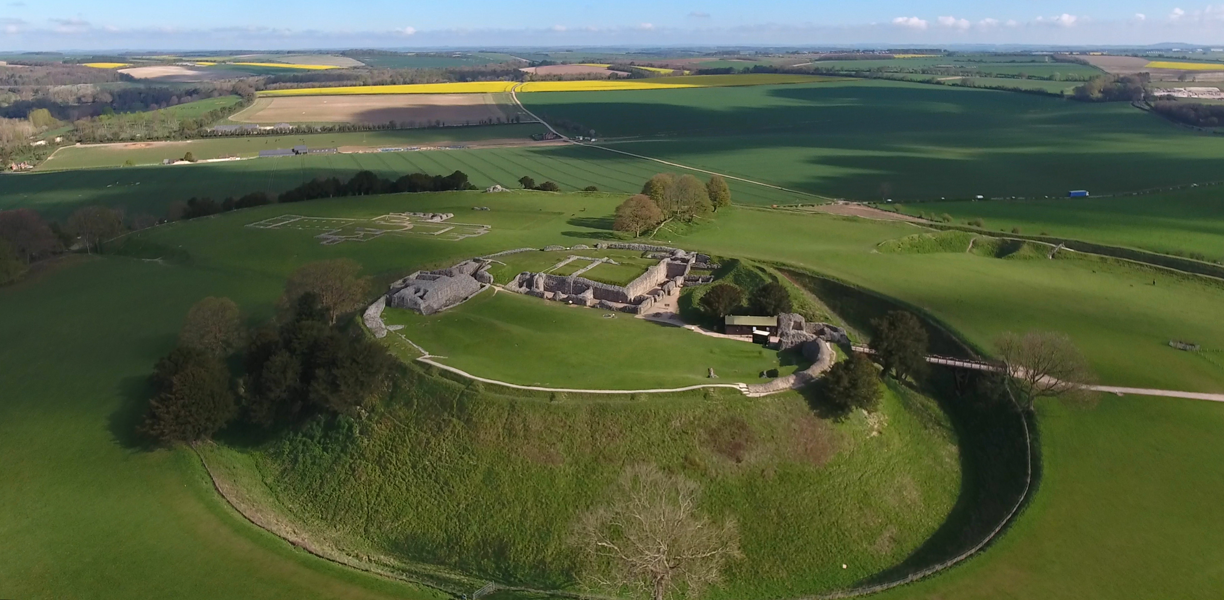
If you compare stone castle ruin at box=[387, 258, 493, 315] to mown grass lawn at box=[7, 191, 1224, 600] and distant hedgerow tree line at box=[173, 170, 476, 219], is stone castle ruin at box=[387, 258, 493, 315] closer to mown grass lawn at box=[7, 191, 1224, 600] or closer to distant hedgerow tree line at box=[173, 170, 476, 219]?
mown grass lawn at box=[7, 191, 1224, 600]

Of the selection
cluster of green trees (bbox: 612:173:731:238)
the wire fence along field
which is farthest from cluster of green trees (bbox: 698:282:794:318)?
the wire fence along field

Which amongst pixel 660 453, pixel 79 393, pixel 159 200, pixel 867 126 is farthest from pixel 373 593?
pixel 867 126

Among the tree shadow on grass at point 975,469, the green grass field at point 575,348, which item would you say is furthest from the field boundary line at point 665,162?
the green grass field at point 575,348

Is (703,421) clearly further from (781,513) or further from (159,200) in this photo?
(159,200)

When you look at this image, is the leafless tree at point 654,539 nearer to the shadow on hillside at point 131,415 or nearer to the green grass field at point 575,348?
the green grass field at point 575,348

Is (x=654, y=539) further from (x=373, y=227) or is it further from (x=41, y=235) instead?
(x=41, y=235)

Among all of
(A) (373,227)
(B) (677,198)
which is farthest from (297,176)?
(B) (677,198)
